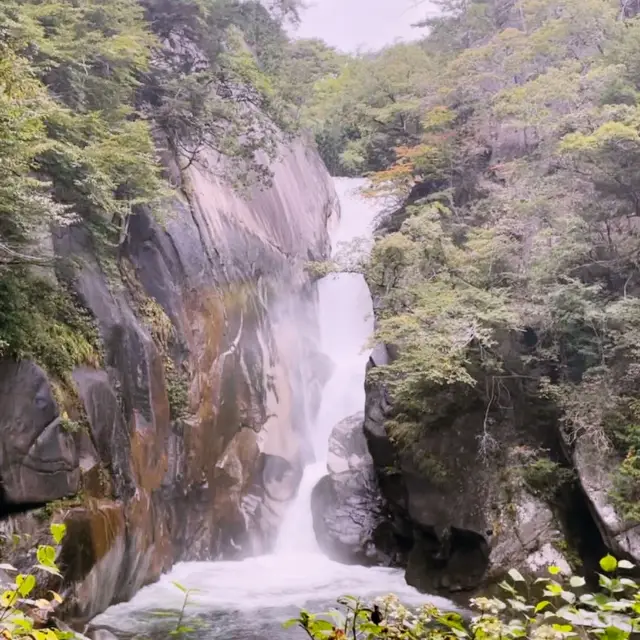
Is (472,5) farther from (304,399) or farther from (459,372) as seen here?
(459,372)

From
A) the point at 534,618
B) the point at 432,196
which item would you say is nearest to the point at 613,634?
the point at 534,618

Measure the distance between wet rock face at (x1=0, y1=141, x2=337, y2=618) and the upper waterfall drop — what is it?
0.44 metres

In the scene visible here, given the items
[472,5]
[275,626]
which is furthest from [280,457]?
[472,5]

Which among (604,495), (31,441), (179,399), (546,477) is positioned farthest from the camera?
(179,399)

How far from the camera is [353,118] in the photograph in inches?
883

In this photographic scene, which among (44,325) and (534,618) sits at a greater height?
(44,325)

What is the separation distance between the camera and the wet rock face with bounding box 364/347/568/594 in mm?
9266

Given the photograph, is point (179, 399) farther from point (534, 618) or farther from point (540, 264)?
point (534, 618)

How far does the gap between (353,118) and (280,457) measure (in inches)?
552

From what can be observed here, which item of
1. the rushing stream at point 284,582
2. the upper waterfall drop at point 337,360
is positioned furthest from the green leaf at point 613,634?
the upper waterfall drop at point 337,360

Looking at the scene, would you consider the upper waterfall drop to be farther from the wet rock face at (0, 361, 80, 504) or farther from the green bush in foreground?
the green bush in foreground

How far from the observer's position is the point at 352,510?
1334 cm

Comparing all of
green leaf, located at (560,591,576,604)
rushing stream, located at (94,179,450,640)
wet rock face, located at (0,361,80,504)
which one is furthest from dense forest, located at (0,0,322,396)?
green leaf, located at (560,591,576,604)

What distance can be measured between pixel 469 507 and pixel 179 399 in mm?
5721
